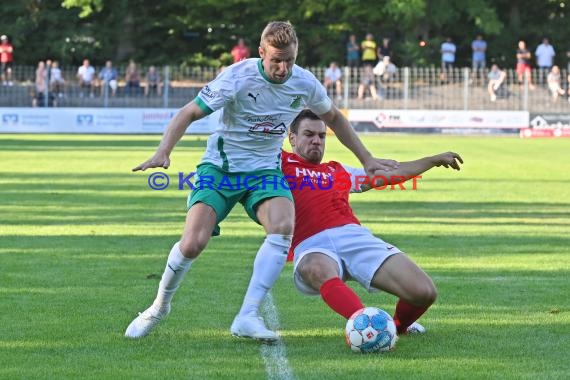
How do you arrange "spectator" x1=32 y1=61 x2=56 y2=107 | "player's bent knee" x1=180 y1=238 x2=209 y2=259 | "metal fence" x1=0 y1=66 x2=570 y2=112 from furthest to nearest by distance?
"metal fence" x1=0 y1=66 x2=570 y2=112 < "spectator" x1=32 y1=61 x2=56 y2=107 < "player's bent knee" x1=180 y1=238 x2=209 y2=259

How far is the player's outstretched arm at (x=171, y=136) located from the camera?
23.1 ft

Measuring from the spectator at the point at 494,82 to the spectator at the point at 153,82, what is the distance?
1114cm

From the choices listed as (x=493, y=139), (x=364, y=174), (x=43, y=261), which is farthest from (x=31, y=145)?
(x=364, y=174)

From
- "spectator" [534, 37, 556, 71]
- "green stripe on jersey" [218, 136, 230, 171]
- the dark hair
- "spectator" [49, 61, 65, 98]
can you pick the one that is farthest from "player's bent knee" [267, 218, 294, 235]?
"spectator" [534, 37, 556, 71]

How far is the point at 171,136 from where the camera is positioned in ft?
23.8

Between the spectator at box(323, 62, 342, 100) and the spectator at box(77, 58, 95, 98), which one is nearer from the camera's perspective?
the spectator at box(77, 58, 95, 98)

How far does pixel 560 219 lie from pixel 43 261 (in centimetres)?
683

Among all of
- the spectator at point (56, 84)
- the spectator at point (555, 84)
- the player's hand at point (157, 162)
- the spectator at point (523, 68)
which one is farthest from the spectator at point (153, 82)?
the player's hand at point (157, 162)

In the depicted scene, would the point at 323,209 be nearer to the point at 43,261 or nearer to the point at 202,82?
the point at 43,261

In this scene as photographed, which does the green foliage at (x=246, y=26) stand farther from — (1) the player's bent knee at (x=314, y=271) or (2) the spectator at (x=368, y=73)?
(1) the player's bent knee at (x=314, y=271)

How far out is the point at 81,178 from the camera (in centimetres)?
2109

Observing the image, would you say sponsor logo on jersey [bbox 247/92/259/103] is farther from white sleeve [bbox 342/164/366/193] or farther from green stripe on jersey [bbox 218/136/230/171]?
white sleeve [bbox 342/164/366/193]

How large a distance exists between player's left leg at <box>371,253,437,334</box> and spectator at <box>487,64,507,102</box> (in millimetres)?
35904

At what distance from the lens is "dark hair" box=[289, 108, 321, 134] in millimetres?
7859
